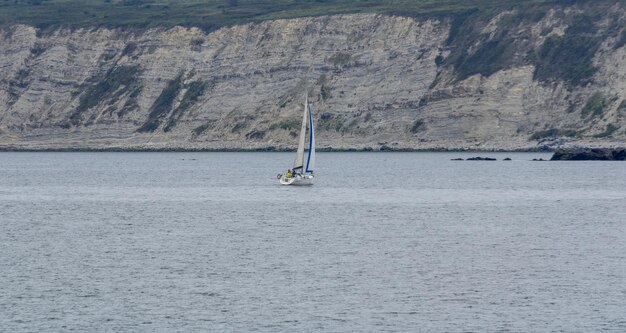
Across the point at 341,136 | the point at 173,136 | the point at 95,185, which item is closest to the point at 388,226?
the point at 95,185

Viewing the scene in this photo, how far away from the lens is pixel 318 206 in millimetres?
80125

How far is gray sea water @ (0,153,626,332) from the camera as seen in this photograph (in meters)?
38.7

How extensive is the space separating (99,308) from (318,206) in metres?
41.1

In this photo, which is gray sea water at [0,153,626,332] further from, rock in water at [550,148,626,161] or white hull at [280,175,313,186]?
rock in water at [550,148,626,161]

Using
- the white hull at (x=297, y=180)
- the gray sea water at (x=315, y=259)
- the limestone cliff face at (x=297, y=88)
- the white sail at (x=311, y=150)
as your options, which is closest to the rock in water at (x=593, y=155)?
the limestone cliff face at (x=297, y=88)

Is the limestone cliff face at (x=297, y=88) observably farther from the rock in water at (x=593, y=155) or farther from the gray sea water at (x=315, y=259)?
the gray sea water at (x=315, y=259)

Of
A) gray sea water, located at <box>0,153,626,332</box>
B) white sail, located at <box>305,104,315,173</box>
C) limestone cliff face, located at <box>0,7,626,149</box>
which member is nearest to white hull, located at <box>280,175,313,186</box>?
white sail, located at <box>305,104,315,173</box>

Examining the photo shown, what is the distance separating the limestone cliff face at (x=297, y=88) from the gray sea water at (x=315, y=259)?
59495mm

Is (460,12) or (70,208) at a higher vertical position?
(460,12)

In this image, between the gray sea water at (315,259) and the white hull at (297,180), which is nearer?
the gray sea water at (315,259)

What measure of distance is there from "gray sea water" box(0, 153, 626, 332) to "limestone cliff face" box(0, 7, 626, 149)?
59.5 metres

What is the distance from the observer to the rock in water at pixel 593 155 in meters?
142

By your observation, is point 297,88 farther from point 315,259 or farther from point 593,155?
point 315,259

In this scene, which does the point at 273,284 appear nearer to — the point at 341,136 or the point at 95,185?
the point at 95,185
